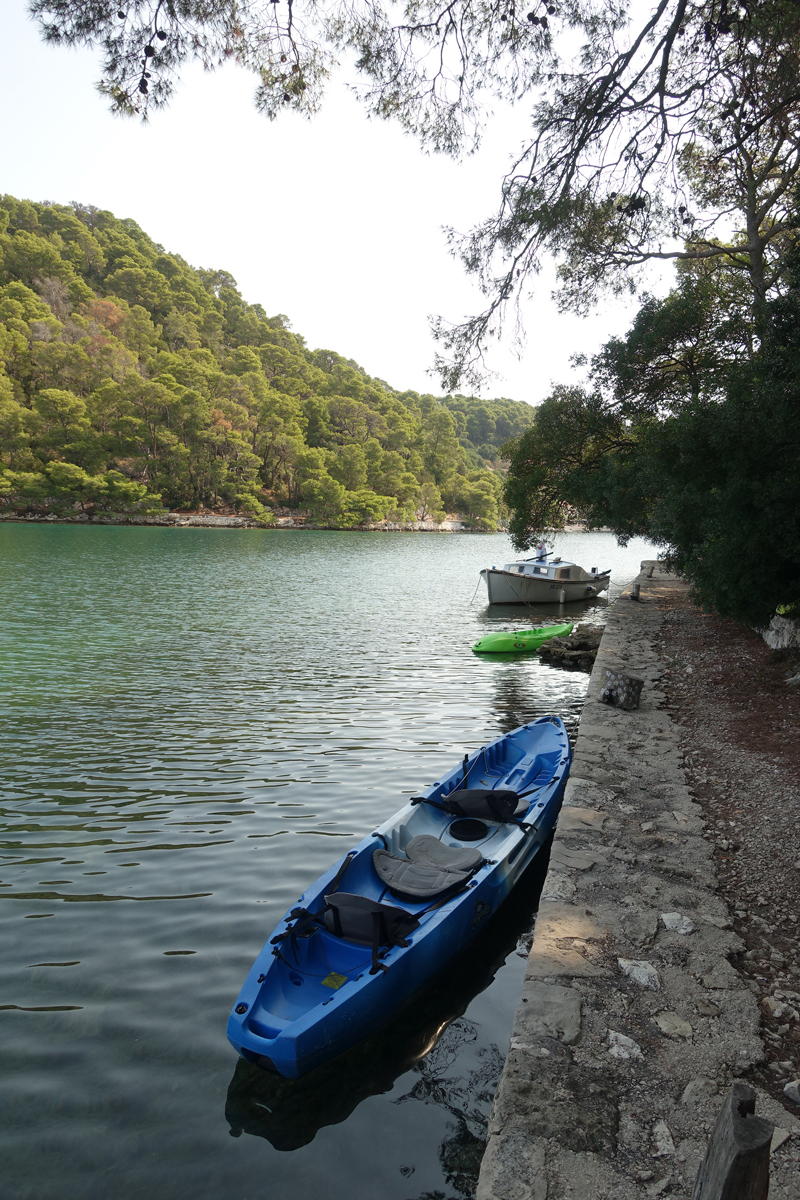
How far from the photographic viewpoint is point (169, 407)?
66812 mm

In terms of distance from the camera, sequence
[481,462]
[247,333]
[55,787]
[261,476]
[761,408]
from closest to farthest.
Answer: [55,787] → [761,408] → [261,476] → [247,333] → [481,462]

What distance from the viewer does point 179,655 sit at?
15.0 m

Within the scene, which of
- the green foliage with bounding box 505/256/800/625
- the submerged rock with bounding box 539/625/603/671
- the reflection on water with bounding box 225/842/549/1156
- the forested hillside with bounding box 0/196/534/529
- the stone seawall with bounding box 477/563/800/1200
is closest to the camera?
the stone seawall with bounding box 477/563/800/1200

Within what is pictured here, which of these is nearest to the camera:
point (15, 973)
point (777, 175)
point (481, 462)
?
point (15, 973)

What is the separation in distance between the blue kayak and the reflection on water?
21 cm

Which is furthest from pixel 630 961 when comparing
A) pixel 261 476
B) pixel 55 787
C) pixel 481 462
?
pixel 481 462

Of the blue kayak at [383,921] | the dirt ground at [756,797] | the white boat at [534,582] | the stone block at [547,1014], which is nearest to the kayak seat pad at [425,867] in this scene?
the blue kayak at [383,921]

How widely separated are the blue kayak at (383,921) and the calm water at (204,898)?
37 cm

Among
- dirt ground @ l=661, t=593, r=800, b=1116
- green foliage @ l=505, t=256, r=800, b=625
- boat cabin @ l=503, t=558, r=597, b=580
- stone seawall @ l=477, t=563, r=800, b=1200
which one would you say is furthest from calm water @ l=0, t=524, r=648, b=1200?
boat cabin @ l=503, t=558, r=597, b=580

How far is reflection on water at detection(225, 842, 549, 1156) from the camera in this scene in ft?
12.0

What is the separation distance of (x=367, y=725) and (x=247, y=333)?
4370 inches

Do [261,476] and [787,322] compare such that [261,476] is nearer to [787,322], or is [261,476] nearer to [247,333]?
[247,333]

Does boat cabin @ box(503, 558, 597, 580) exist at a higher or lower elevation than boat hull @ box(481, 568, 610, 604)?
higher

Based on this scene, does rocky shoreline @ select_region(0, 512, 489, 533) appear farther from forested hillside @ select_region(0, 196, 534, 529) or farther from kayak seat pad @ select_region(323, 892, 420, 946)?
kayak seat pad @ select_region(323, 892, 420, 946)
